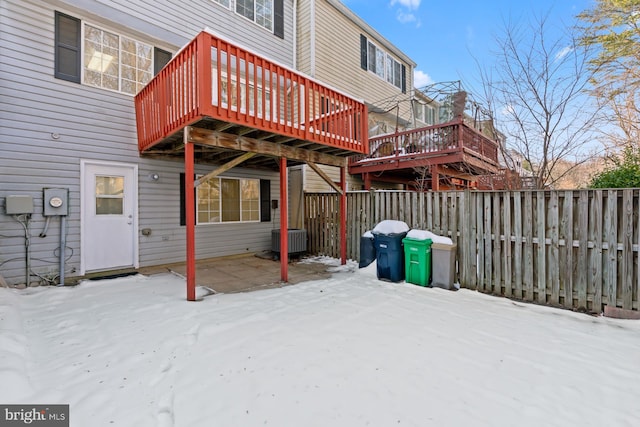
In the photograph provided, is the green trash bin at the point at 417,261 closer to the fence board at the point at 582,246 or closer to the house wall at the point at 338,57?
the fence board at the point at 582,246

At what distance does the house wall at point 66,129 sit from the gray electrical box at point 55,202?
15 cm

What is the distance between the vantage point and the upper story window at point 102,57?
5.07 meters

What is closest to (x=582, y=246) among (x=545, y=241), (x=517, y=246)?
(x=545, y=241)

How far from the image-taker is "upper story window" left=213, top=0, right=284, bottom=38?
299 inches

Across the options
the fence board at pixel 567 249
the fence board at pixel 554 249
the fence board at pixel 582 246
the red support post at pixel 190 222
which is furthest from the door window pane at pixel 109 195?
the fence board at pixel 582 246

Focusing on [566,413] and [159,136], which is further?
[159,136]

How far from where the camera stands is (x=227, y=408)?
1950 mm

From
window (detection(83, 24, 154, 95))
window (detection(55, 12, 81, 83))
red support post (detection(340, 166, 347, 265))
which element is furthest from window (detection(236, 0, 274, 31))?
red support post (detection(340, 166, 347, 265))

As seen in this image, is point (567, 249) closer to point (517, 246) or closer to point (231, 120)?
point (517, 246)

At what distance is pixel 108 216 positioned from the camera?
18.3 feet

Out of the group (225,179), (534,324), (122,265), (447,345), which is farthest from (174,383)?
(225,179)

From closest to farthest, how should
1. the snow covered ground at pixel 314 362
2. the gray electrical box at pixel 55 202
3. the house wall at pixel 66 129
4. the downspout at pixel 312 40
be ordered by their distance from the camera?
the snow covered ground at pixel 314 362 → the house wall at pixel 66 129 → the gray electrical box at pixel 55 202 → the downspout at pixel 312 40

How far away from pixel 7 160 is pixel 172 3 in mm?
4520

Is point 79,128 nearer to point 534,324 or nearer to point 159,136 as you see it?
point 159,136
